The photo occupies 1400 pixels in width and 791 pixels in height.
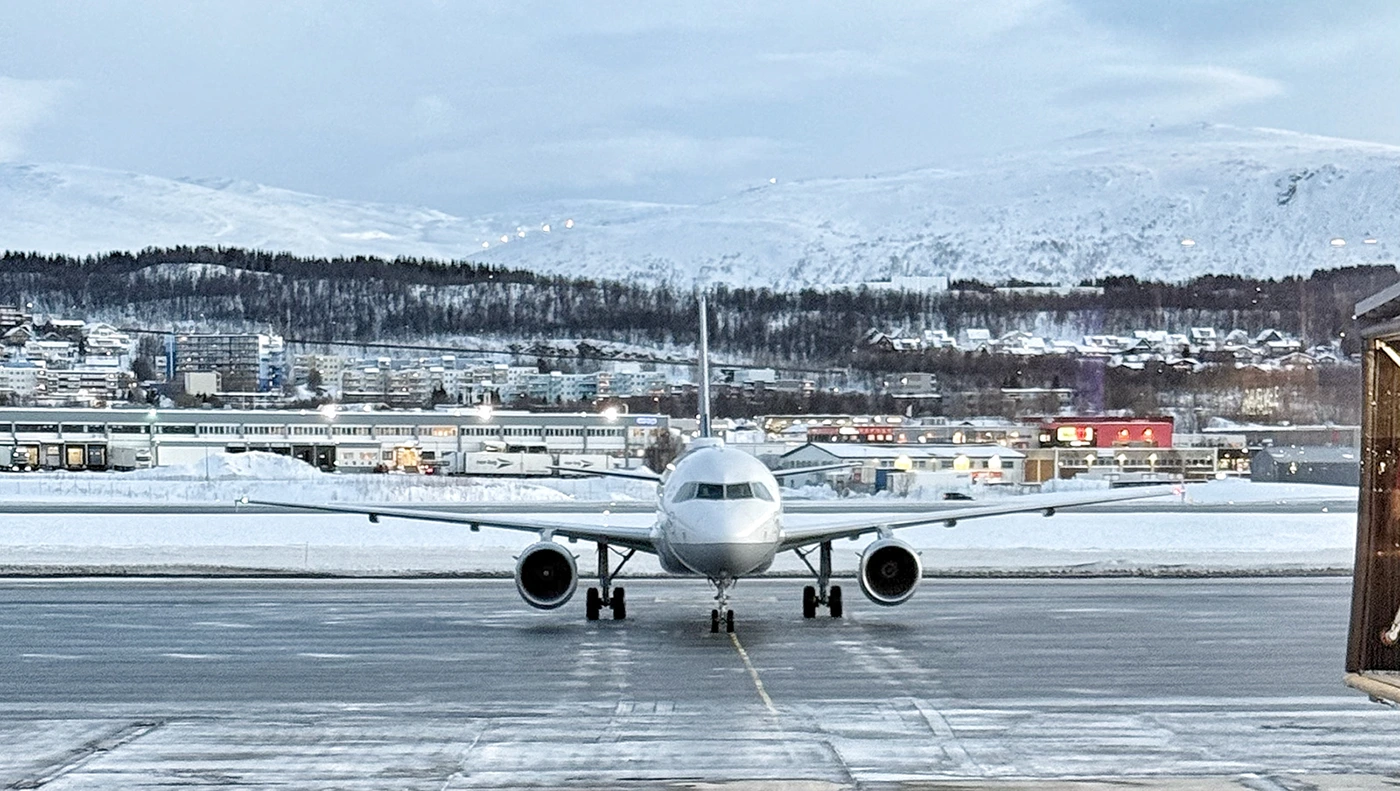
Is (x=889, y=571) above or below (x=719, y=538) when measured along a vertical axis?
below

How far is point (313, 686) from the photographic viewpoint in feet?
71.8

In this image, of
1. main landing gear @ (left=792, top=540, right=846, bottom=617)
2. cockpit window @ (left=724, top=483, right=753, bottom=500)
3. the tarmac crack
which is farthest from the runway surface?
cockpit window @ (left=724, top=483, right=753, bottom=500)

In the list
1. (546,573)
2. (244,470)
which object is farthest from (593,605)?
(244,470)

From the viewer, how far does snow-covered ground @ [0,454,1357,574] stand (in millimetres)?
44625

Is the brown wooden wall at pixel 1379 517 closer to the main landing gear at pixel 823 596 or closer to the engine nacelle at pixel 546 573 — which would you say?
the main landing gear at pixel 823 596

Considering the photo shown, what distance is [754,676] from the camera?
22609 millimetres

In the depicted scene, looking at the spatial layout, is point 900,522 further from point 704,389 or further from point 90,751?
point 90,751

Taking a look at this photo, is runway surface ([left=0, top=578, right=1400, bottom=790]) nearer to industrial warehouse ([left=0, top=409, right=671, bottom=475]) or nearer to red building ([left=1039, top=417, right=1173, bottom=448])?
red building ([left=1039, top=417, right=1173, bottom=448])

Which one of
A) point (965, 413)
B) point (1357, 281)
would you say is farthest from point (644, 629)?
point (965, 413)

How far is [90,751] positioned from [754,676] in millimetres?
8596

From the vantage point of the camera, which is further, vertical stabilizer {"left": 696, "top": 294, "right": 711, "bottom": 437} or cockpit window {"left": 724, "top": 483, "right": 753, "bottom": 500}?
vertical stabilizer {"left": 696, "top": 294, "right": 711, "bottom": 437}

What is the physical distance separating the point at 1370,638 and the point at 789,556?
35009 mm

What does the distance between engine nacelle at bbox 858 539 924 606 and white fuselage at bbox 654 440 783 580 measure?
207 centimetres

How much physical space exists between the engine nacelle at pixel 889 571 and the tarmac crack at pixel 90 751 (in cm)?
1466
